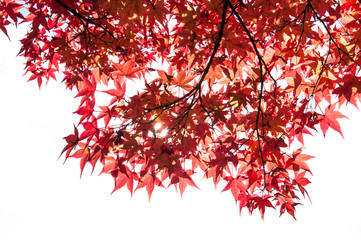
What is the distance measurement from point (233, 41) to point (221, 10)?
9.2 inches

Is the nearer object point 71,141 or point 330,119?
point 71,141

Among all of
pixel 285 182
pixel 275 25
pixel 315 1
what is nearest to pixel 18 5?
pixel 275 25

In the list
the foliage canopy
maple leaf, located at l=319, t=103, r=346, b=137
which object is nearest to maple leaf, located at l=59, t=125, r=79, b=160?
the foliage canopy

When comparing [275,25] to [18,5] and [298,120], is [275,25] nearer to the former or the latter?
[298,120]

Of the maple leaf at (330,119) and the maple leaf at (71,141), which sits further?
the maple leaf at (330,119)

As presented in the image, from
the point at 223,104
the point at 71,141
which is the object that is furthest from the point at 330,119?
the point at 71,141

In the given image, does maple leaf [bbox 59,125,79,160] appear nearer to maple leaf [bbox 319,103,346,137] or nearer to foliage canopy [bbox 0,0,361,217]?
foliage canopy [bbox 0,0,361,217]

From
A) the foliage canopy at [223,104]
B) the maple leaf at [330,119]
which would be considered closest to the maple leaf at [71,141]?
the foliage canopy at [223,104]

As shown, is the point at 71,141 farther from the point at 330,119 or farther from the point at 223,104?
the point at 330,119

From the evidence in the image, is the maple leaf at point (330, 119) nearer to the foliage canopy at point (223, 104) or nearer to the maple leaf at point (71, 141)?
the foliage canopy at point (223, 104)

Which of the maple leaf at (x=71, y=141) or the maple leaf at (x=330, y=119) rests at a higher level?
the maple leaf at (x=330, y=119)

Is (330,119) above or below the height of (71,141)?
A: above

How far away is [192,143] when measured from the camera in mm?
1691

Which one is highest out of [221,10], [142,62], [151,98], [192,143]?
[142,62]
